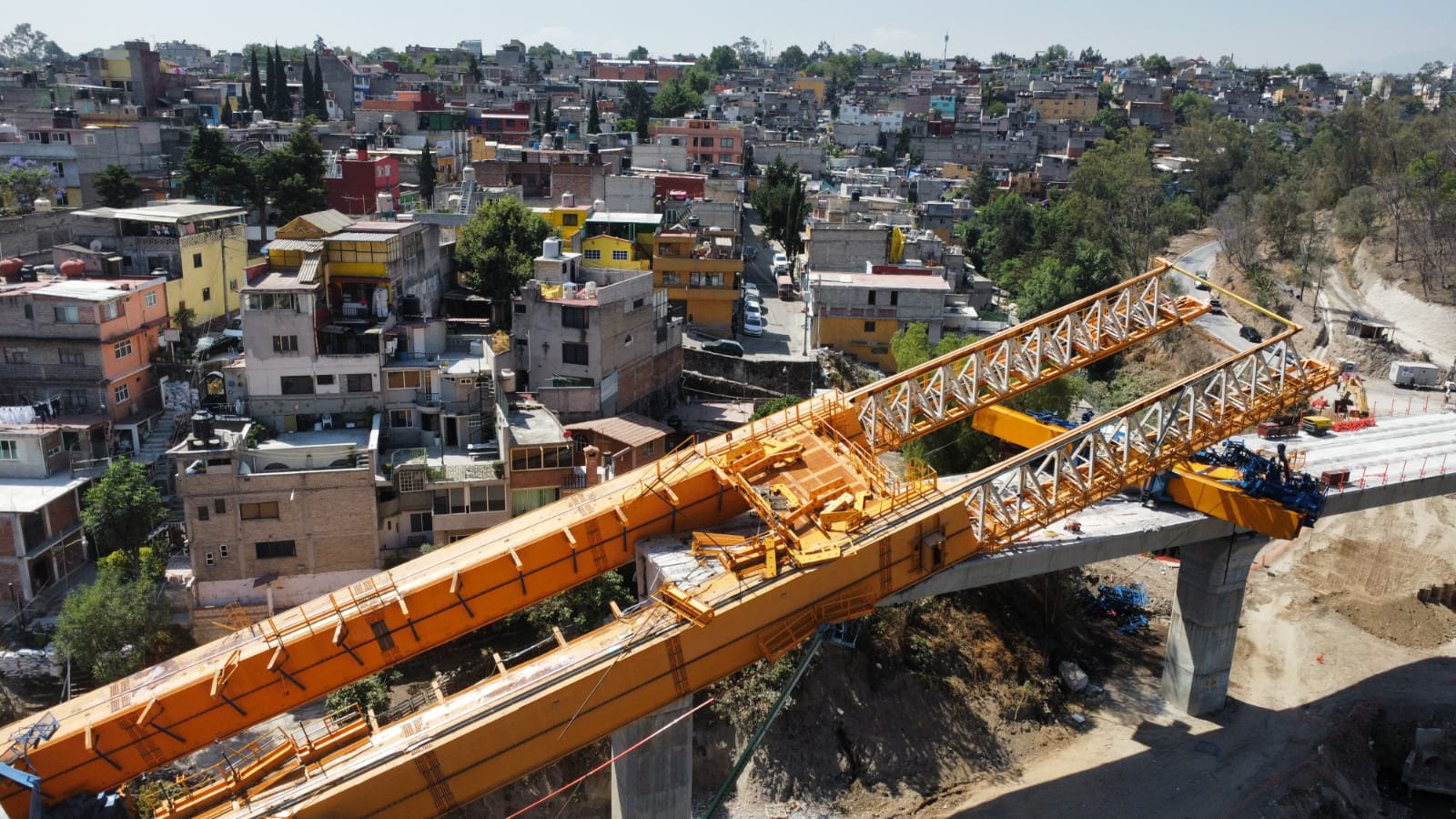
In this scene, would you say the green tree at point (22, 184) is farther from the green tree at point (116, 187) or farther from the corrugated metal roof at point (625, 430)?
the corrugated metal roof at point (625, 430)

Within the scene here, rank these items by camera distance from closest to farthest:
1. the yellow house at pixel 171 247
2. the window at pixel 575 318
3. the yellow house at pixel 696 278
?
the window at pixel 575 318 → the yellow house at pixel 171 247 → the yellow house at pixel 696 278

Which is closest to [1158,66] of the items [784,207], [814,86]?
[814,86]

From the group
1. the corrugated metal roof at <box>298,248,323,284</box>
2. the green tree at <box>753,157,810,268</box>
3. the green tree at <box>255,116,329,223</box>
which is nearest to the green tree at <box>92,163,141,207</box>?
the green tree at <box>255,116,329,223</box>

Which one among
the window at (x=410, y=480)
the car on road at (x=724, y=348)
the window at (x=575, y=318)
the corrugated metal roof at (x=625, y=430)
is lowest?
the window at (x=410, y=480)

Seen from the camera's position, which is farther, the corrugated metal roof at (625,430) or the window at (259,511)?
the corrugated metal roof at (625,430)

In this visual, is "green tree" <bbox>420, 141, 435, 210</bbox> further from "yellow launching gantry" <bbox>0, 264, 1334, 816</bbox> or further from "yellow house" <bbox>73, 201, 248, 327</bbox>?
"yellow launching gantry" <bbox>0, 264, 1334, 816</bbox>

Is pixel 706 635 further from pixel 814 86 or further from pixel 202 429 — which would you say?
pixel 814 86

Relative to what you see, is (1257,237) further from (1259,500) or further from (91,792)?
(91,792)

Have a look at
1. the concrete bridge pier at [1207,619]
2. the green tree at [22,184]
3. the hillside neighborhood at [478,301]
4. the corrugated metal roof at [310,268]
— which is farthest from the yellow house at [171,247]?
the concrete bridge pier at [1207,619]
